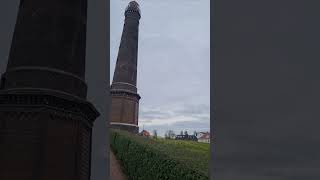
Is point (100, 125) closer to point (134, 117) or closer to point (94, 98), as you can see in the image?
point (94, 98)

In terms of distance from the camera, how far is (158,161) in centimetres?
2644

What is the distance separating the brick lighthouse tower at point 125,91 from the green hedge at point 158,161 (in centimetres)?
961

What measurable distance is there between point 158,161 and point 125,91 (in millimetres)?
24013

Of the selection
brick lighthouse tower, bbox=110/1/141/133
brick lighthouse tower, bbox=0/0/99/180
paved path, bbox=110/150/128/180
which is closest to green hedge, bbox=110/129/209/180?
paved path, bbox=110/150/128/180

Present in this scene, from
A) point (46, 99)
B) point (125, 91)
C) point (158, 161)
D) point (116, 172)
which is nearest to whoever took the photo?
point (46, 99)

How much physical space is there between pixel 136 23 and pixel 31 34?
45.6 meters

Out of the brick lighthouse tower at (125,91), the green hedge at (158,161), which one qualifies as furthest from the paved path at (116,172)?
the brick lighthouse tower at (125,91)

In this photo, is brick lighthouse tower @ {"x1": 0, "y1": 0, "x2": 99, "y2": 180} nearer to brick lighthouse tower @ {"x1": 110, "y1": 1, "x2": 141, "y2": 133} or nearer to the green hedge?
the green hedge

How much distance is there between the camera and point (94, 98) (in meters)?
18.0

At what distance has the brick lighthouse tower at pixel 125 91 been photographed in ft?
162

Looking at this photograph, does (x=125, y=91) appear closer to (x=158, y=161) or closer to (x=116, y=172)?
(x=116, y=172)

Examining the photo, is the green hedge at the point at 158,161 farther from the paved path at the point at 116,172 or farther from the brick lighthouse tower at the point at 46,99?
the brick lighthouse tower at the point at 46,99

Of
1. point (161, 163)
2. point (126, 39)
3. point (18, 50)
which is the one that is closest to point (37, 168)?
point (18, 50)

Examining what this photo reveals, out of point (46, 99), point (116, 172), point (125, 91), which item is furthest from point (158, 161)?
point (125, 91)
